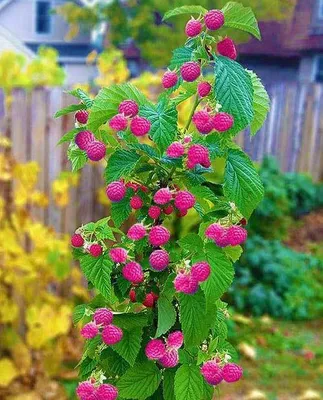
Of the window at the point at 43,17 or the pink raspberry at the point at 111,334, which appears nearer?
the pink raspberry at the point at 111,334

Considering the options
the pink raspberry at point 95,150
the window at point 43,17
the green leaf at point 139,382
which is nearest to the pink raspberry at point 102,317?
the green leaf at point 139,382

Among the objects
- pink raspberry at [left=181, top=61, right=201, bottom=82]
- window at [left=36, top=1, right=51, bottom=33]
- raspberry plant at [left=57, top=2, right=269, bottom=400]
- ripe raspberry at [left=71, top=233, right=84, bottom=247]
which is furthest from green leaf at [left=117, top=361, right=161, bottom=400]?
window at [left=36, top=1, right=51, bottom=33]

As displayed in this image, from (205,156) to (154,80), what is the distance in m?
2.56

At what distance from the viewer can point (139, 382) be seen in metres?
1.00

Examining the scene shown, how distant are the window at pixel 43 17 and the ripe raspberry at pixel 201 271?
Result: 10870 mm

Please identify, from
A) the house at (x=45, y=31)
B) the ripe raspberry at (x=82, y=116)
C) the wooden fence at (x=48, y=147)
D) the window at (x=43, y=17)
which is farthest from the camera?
the window at (x=43, y=17)

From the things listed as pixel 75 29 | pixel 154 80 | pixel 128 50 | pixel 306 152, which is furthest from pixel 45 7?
pixel 154 80

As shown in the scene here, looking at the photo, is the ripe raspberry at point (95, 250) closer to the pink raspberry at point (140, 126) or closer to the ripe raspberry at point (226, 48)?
the pink raspberry at point (140, 126)

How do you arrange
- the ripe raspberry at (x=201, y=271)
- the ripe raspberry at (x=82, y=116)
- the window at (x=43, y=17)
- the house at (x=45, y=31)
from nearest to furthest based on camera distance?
the ripe raspberry at (x=201, y=271)
the ripe raspberry at (x=82, y=116)
the house at (x=45, y=31)
the window at (x=43, y=17)

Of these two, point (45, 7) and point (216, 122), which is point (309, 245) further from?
point (45, 7)

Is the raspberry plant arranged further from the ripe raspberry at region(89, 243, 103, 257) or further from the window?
the window

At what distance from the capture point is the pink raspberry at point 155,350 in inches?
36.9

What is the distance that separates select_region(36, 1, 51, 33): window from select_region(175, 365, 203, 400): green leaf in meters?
10.8

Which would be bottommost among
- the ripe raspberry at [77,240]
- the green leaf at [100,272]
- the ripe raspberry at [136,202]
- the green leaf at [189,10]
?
the green leaf at [100,272]
